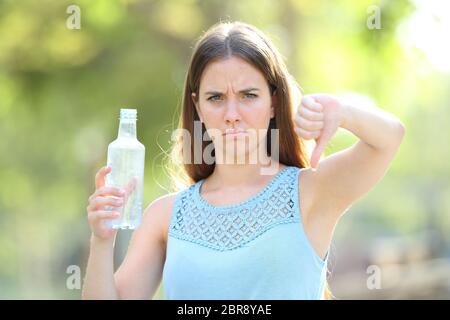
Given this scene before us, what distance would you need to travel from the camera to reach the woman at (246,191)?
2.17m

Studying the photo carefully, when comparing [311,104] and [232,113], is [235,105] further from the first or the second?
[311,104]

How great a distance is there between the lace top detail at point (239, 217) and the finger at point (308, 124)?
37cm

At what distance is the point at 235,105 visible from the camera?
2.32 meters

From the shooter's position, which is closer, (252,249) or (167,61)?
(252,249)

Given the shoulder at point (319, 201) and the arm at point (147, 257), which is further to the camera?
the arm at point (147, 257)

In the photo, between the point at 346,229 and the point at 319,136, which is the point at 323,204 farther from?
the point at 346,229

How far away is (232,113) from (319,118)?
379 mm

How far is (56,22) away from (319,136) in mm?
5746

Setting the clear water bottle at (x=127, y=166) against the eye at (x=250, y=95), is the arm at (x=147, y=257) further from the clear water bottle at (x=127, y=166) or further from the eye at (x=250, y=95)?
the eye at (x=250, y=95)

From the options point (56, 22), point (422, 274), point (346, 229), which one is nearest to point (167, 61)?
point (56, 22)

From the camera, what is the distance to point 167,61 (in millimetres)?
7711

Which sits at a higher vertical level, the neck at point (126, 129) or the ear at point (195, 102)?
the ear at point (195, 102)

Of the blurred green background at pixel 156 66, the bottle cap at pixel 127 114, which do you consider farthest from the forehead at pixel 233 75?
the blurred green background at pixel 156 66

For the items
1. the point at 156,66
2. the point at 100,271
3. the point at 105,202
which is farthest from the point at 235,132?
the point at 156,66
